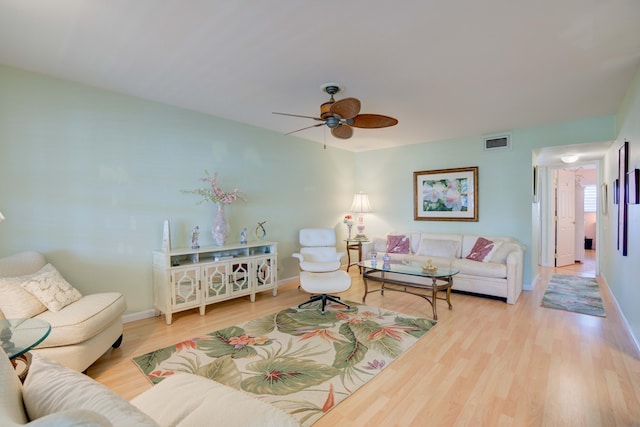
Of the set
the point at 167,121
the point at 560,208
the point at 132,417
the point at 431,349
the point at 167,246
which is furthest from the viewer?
the point at 560,208

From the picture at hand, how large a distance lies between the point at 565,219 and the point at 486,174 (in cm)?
303

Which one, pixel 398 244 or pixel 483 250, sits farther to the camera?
pixel 398 244

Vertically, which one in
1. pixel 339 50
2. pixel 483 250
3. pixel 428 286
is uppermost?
pixel 339 50

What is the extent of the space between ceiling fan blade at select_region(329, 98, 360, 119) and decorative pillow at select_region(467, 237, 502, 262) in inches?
120

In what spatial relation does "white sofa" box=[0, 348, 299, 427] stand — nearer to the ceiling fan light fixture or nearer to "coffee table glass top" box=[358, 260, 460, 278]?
"coffee table glass top" box=[358, 260, 460, 278]

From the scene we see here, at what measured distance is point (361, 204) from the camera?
20.3ft

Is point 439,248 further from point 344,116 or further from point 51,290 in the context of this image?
point 51,290

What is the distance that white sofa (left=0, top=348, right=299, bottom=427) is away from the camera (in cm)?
74

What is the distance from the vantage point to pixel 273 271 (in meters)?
4.35

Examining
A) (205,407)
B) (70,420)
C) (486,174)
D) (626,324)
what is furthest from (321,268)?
(70,420)

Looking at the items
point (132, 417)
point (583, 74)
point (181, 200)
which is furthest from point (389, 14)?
point (181, 200)

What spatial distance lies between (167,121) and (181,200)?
95cm

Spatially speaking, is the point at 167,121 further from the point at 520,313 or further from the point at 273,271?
the point at 520,313

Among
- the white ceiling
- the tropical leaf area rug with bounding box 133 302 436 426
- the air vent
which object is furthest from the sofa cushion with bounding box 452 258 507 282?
the white ceiling
